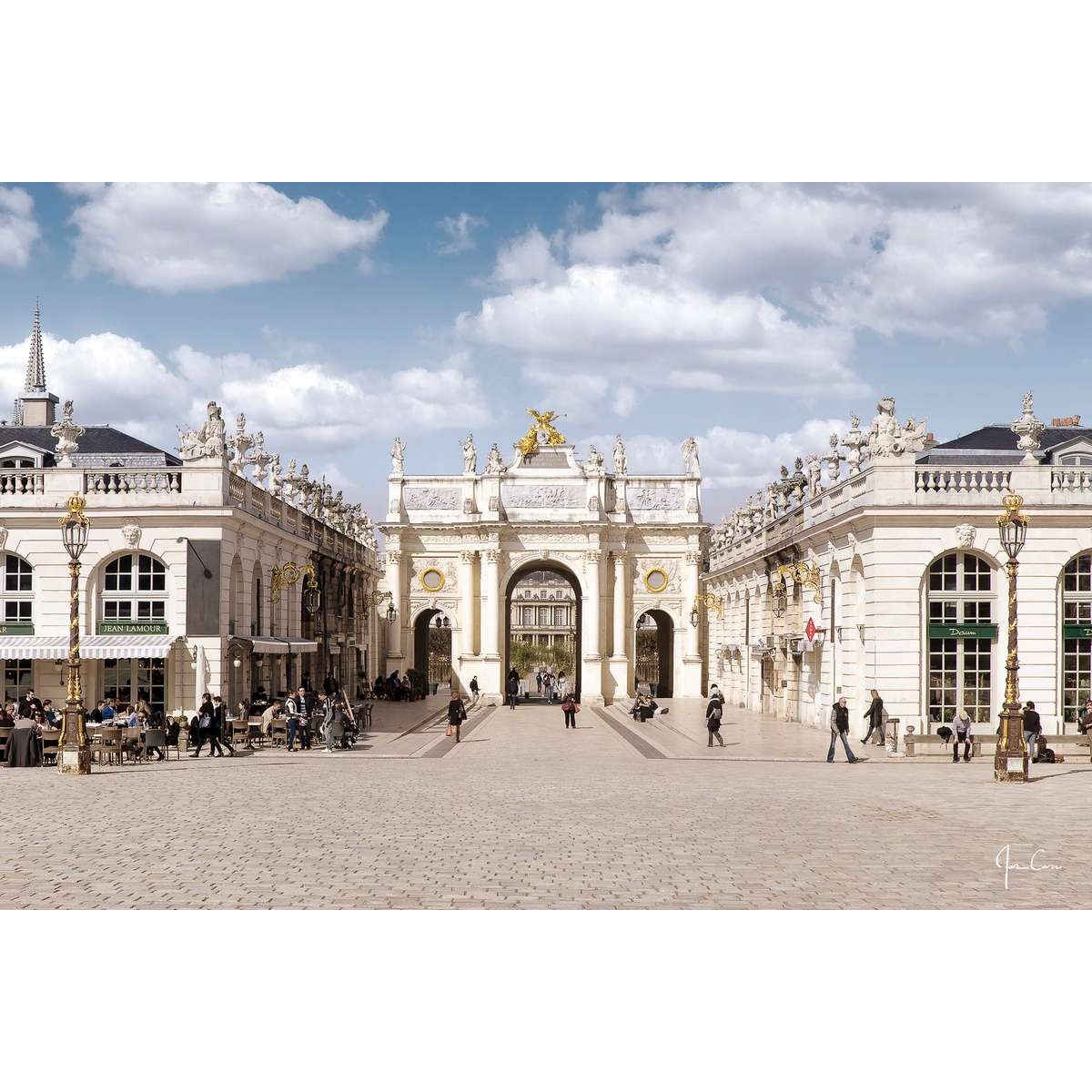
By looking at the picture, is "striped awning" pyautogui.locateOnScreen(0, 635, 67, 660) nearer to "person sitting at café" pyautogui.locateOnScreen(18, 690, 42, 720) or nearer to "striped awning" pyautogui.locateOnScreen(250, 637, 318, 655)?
"person sitting at café" pyautogui.locateOnScreen(18, 690, 42, 720)

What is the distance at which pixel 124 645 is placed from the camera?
34.1m

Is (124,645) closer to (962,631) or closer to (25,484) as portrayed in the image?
(25,484)

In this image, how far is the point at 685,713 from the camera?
5597cm

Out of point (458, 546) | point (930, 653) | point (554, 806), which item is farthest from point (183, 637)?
point (458, 546)

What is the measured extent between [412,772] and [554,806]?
7.09 m

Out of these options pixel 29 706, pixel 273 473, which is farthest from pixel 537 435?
pixel 29 706

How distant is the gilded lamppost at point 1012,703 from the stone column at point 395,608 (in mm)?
47749

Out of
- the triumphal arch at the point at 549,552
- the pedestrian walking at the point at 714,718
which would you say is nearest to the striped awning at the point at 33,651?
the pedestrian walking at the point at 714,718

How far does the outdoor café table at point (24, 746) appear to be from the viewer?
2825 cm

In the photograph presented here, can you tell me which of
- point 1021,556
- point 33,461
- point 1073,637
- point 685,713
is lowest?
point 685,713

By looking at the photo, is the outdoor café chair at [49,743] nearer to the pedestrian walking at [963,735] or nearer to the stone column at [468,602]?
the pedestrian walking at [963,735]

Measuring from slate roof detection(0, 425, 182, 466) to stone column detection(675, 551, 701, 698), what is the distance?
3446 cm

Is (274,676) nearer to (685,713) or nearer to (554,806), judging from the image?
(685,713)

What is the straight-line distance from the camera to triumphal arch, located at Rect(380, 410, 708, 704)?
71.2m
